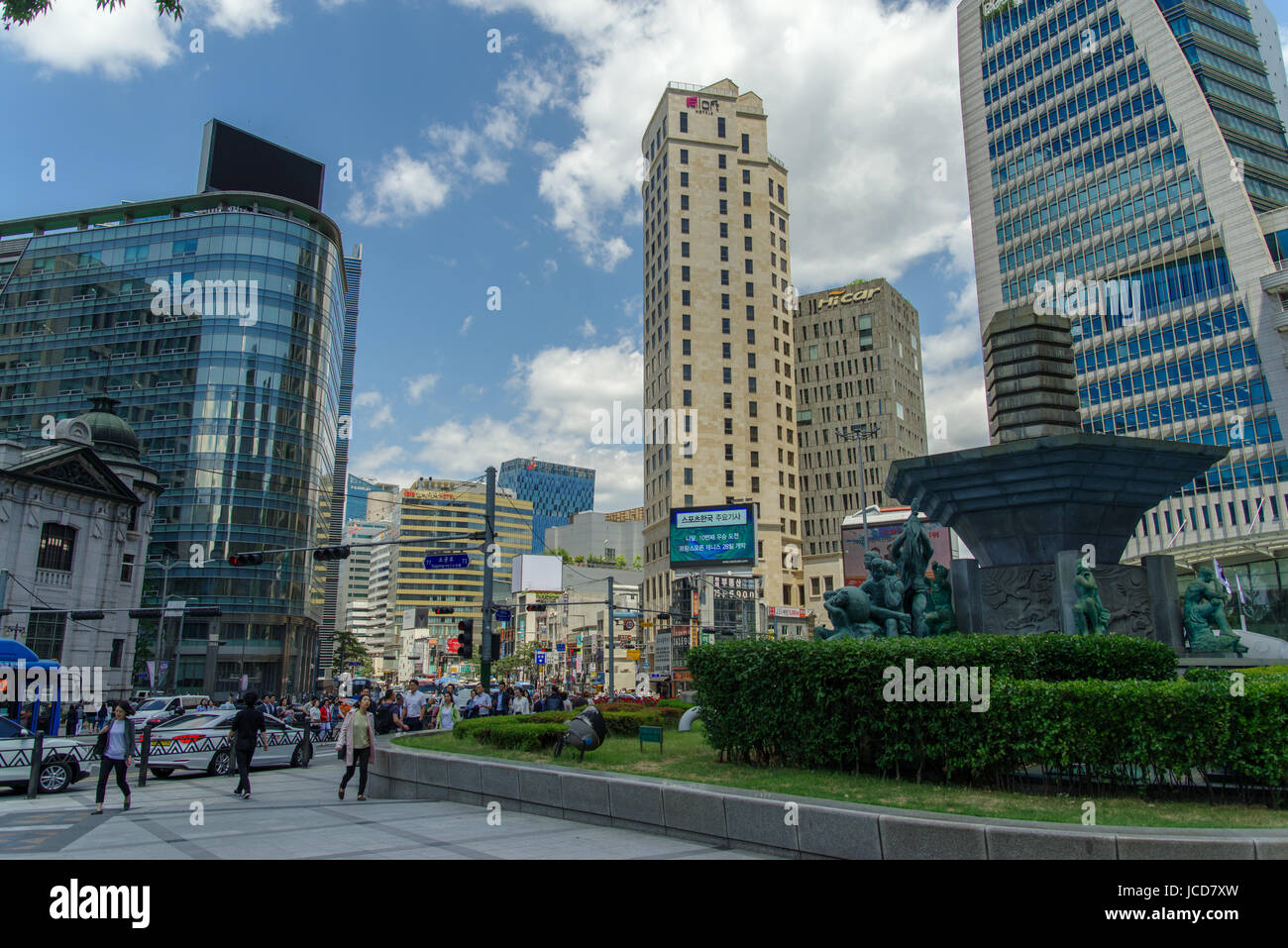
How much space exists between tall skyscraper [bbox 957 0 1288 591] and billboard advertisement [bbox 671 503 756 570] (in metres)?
34.7

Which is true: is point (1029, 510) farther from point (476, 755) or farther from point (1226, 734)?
point (476, 755)

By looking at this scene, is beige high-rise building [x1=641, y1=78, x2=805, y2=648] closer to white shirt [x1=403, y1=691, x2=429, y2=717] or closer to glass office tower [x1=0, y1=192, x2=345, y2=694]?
glass office tower [x1=0, y1=192, x2=345, y2=694]

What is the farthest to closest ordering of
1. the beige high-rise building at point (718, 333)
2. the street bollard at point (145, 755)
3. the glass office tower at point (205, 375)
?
the beige high-rise building at point (718, 333) < the glass office tower at point (205, 375) < the street bollard at point (145, 755)

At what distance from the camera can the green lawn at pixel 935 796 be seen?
312 inches

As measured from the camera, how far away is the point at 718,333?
9125cm

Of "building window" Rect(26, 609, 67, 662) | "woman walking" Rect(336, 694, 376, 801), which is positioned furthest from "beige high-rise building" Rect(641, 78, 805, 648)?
"woman walking" Rect(336, 694, 376, 801)

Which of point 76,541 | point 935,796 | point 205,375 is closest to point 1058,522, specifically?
point 935,796

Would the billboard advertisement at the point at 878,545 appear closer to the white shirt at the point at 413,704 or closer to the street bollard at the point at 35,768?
the white shirt at the point at 413,704

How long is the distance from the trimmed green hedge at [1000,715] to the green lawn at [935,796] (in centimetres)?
34

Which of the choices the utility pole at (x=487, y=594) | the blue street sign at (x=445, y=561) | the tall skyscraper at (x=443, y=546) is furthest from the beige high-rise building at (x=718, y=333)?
the tall skyscraper at (x=443, y=546)

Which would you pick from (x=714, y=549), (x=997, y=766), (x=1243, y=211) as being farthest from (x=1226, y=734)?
(x=1243, y=211)

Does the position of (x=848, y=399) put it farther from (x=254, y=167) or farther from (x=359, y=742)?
(x=359, y=742)

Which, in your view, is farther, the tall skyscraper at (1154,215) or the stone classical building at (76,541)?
the tall skyscraper at (1154,215)

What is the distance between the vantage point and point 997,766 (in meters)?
9.45
